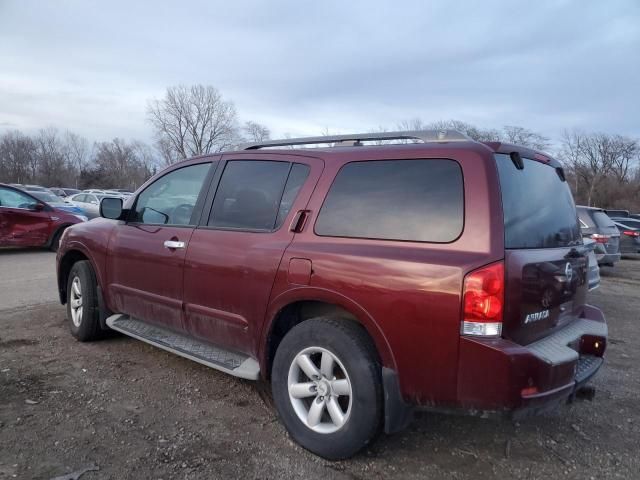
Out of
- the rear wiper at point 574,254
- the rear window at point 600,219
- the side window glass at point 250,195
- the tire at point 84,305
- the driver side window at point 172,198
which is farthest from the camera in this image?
the rear window at point 600,219

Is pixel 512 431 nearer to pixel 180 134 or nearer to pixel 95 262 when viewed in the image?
pixel 95 262

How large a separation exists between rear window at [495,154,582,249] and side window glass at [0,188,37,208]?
37.7 feet

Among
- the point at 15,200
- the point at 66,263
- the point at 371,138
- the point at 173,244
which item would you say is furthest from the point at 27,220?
the point at 371,138

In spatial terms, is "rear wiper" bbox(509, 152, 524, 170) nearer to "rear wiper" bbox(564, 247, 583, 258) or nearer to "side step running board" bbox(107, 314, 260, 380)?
"rear wiper" bbox(564, 247, 583, 258)

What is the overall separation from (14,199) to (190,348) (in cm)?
978

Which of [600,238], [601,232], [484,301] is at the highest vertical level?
[484,301]

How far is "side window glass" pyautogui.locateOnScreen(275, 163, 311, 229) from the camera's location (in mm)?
3232

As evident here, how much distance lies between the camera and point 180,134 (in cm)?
6200

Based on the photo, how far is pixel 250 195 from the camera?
11.6 ft

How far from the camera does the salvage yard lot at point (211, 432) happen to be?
8.96 ft

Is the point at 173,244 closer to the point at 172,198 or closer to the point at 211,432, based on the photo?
the point at 172,198

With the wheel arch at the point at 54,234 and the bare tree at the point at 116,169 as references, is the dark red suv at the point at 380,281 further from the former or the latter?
the bare tree at the point at 116,169

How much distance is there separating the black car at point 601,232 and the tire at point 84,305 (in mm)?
9017

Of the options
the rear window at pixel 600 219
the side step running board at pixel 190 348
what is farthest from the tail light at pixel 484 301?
the rear window at pixel 600 219
